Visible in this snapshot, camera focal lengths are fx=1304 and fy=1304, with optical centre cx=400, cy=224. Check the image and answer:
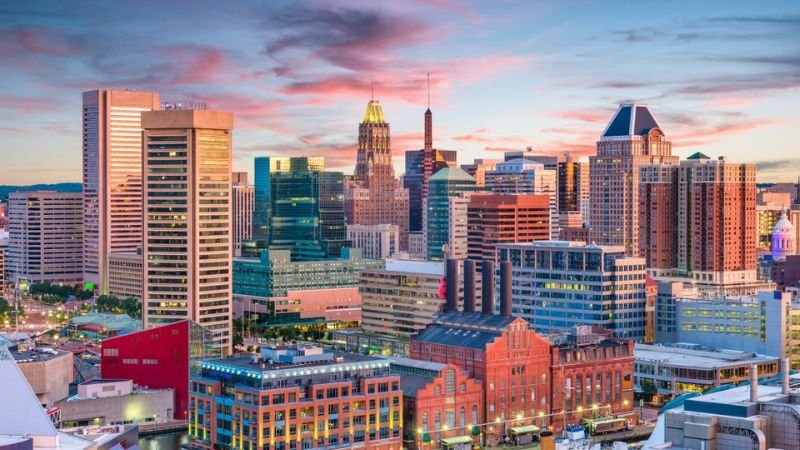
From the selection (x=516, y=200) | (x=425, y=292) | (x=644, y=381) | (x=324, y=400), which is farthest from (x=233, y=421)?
(x=516, y=200)

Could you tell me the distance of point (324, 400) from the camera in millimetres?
82250

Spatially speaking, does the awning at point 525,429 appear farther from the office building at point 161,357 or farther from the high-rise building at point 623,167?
the high-rise building at point 623,167

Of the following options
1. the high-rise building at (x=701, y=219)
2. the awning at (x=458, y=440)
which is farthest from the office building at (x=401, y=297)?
the awning at (x=458, y=440)

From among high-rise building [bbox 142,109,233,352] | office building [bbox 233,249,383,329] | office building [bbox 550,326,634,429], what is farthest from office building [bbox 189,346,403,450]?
office building [bbox 233,249,383,329]

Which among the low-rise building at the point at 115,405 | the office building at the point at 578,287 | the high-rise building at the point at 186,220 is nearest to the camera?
the low-rise building at the point at 115,405

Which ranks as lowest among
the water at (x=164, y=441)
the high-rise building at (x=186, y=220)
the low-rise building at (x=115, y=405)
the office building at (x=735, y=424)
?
the water at (x=164, y=441)

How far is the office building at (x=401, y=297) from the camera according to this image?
14488 cm

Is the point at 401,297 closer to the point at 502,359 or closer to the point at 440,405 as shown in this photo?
the point at 502,359

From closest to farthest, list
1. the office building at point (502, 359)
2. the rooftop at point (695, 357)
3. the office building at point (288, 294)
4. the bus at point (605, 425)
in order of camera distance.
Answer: the office building at point (502, 359) → the bus at point (605, 425) → the rooftop at point (695, 357) → the office building at point (288, 294)

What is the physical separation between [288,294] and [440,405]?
265 feet

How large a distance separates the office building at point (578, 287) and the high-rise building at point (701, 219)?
3709 cm

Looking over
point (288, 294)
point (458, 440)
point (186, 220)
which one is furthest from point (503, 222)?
point (458, 440)

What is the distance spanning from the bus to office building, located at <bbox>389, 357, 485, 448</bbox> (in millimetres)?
9308

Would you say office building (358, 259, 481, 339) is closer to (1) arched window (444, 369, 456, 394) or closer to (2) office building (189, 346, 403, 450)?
(1) arched window (444, 369, 456, 394)
